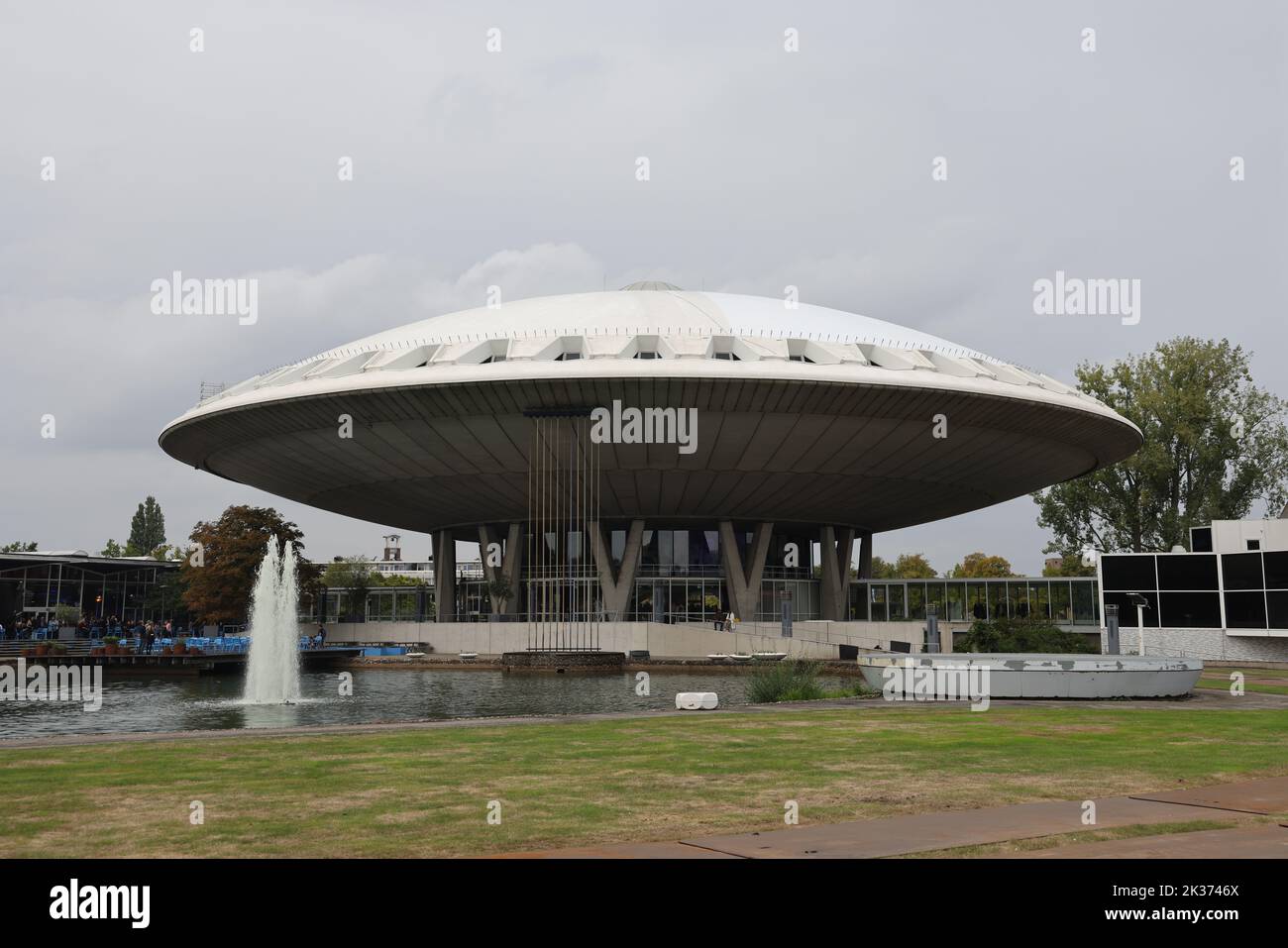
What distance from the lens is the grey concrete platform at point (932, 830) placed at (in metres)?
6.96

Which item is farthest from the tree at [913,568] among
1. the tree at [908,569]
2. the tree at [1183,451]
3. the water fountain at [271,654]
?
the water fountain at [271,654]

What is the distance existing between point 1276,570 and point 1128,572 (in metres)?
5.92

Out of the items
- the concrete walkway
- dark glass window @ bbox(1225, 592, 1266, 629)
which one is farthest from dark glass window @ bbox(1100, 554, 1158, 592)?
the concrete walkway

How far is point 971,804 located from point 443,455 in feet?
139

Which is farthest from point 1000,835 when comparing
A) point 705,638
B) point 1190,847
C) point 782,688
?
point 705,638

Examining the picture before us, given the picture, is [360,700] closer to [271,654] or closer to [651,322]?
[271,654]

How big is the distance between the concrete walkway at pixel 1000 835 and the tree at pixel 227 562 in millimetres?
55106

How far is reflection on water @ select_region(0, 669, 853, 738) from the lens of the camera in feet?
69.8

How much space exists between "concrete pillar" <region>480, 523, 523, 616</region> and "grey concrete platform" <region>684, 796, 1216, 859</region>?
52.3 m

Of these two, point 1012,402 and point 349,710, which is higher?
point 1012,402

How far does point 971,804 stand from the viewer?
8867mm

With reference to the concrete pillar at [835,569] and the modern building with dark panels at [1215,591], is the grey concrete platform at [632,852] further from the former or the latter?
the concrete pillar at [835,569]
